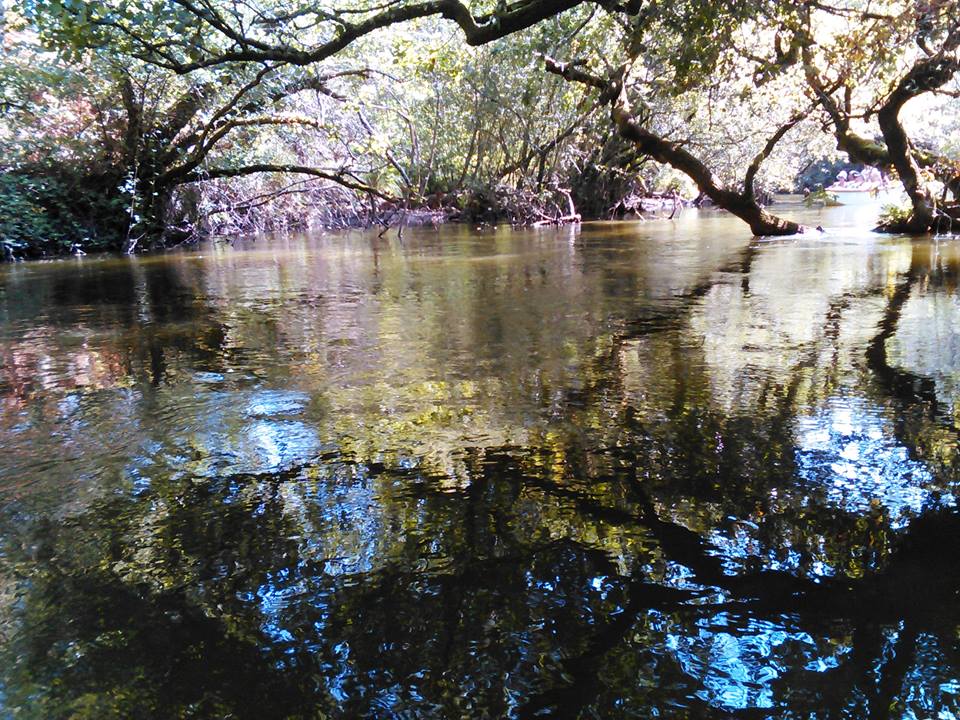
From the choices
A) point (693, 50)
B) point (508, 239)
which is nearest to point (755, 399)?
point (693, 50)

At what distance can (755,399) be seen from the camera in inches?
147

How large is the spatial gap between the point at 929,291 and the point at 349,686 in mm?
7563

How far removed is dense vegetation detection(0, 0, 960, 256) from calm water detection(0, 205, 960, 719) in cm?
458

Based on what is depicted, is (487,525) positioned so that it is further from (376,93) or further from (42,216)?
(376,93)

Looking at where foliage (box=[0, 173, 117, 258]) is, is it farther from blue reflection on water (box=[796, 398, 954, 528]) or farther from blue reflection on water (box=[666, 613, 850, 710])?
blue reflection on water (box=[666, 613, 850, 710])

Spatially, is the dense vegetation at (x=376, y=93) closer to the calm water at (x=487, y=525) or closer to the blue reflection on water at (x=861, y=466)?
the calm water at (x=487, y=525)

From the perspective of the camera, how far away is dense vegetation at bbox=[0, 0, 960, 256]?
8320mm

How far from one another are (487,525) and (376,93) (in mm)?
16462

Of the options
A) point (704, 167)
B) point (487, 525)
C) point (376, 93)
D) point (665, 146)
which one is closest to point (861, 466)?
point (487, 525)

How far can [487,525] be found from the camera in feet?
7.97

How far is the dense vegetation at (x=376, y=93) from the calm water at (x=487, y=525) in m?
4.58

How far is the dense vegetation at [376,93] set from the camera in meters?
Answer: 8.32

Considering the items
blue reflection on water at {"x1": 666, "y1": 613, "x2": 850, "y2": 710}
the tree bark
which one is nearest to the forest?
blue reflection on water at {"x1": 666, "y1": 613, "x2": 850, "y2": 710}

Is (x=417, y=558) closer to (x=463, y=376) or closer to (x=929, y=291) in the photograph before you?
(x=463, y=376)
